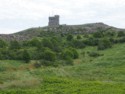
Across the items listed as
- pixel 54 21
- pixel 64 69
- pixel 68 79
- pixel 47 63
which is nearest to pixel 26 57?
pixel 47 63

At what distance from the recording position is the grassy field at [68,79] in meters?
25.8

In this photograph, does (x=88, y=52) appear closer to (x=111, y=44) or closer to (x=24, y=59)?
(x=111, y=44)

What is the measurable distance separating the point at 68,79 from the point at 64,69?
6736 millimetres

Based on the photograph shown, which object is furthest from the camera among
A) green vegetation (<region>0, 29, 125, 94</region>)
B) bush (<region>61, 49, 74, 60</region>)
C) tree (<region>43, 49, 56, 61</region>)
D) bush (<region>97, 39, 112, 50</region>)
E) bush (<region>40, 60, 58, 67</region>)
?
bush (<region>97, 39, 112, 50</region>)

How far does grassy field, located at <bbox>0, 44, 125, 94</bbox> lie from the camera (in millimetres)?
25828

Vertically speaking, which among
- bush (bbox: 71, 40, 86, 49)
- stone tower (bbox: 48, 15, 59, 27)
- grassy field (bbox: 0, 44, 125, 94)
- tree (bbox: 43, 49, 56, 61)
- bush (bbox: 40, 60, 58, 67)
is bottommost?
bush (bbox: 40, 60, 58, 67)

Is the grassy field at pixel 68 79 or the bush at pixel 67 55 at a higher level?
the bush at pixel 67 55

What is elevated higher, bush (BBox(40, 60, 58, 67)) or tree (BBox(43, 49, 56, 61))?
tree (BBox(43, 49, 56, 61))

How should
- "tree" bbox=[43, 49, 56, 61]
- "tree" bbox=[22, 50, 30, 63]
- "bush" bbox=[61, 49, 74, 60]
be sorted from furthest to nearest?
"bush" bbox=[61, 49, 74, 60], "tree" bbox=[43, 49, 56, 61], "tree" bbox=[22, 50, 30, 63]

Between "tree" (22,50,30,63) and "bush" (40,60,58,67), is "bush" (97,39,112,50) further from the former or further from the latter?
"tree" (22,50,30,63)

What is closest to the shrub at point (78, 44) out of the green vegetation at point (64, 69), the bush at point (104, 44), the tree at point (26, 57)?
the green vegetation at point (64, 69)

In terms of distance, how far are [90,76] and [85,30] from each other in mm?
56450

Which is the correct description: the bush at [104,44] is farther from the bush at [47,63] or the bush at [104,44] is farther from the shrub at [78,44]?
the bush at [47,63]

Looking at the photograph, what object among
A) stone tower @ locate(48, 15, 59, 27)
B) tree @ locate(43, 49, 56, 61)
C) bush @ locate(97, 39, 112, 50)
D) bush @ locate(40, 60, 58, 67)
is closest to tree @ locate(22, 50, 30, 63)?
bush @ locate(40, 60, 58, 67)
